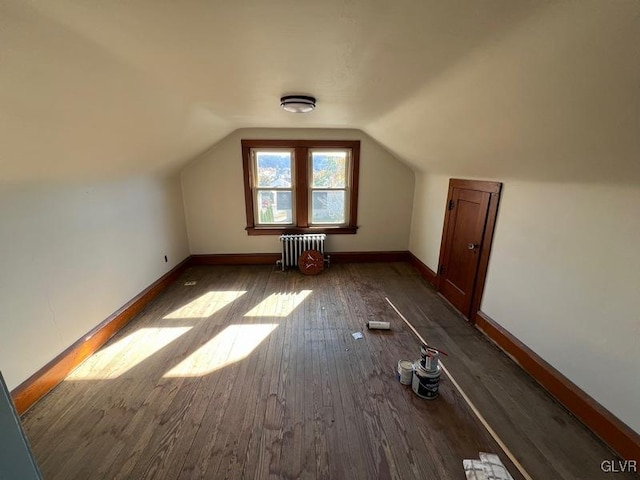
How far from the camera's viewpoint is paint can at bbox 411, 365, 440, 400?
1.80 metres

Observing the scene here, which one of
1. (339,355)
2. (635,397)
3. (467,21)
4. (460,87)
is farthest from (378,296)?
(467,21)

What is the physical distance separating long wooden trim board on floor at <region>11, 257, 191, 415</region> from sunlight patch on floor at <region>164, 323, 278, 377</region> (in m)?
0.72

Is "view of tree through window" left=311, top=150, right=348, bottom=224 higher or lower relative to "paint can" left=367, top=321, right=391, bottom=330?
higher

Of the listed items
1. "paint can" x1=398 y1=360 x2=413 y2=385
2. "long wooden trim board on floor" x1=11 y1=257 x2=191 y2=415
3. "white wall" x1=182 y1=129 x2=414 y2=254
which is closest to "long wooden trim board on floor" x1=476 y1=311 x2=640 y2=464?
"paint can" x1=398 y1=360 x2=413 y2=385

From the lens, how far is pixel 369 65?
1.53 m

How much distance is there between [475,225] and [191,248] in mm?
3849

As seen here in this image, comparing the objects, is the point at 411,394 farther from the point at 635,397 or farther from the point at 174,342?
the point at 174,342

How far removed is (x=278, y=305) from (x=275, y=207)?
1.67m

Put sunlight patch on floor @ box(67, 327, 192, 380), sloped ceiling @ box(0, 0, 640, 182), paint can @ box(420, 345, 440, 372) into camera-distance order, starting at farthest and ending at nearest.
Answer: sunlight patch on floor @ box(67, 327, 192, 380)
paint can @ box(420, 345, 440, 372)
sloped ceiling @ box(0, 0, 640, 182)

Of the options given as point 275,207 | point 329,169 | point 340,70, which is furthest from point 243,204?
point 340,70

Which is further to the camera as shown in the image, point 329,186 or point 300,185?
point 329,186

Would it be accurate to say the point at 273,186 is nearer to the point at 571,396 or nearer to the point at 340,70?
the point at 340,70

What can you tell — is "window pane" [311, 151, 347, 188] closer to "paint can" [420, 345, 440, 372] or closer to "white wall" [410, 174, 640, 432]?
"white wall" [410, 174, 640, 432]

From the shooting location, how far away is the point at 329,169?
407cm
